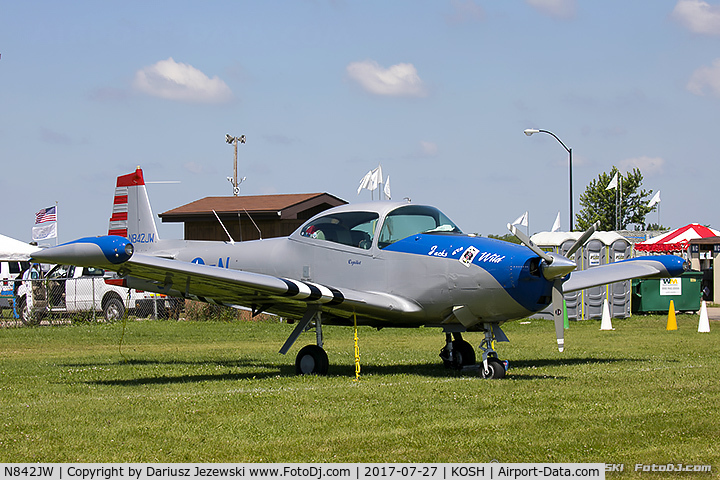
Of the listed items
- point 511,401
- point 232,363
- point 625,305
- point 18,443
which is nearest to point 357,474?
point 18,443

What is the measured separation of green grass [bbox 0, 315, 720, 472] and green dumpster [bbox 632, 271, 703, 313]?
40.2 ft

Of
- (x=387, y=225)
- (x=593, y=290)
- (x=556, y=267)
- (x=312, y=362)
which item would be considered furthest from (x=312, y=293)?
(x=593, y=290)

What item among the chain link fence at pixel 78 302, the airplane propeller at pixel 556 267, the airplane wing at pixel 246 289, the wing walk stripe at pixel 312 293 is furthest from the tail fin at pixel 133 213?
the chain link fence at pixel 78 302

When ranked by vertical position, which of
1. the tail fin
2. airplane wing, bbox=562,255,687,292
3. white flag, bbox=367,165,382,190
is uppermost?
white flag, bbox=367,165,382,190

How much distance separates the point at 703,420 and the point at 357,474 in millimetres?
3642

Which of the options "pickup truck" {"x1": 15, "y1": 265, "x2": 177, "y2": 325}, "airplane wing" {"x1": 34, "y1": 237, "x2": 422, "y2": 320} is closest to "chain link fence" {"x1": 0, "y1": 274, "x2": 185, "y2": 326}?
"pickup truck" {"x1": 15, "y1": 265, "x2": 177, "y2": 325}

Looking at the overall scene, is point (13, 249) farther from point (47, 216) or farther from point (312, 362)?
point (312, 362)

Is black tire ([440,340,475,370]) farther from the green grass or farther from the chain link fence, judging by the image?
the chain link fence

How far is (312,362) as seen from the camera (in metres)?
11.8

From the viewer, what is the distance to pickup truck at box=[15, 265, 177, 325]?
82.6 feet

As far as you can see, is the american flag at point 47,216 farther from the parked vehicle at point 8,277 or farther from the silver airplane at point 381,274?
the silver airplane at point 381,274

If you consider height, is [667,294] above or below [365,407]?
above

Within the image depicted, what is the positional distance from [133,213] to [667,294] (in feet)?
63.3

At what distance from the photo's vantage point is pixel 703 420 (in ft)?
24.3
